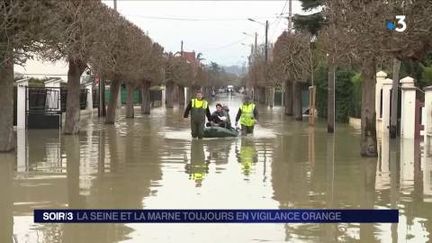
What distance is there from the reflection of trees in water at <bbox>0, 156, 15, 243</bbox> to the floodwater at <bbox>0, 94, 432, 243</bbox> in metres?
0.02

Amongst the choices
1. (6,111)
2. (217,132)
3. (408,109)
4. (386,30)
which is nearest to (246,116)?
(217,132)

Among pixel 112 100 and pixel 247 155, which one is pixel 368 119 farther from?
pixel 112 100

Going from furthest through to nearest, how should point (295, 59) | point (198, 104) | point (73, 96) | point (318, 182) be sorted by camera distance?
point (295, 59), point (73, 96), point (198, 104), point (318, 182)

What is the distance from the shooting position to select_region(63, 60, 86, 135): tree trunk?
896 inches

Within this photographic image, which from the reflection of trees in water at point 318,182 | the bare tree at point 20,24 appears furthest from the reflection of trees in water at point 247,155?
the bare tree at point 20,24

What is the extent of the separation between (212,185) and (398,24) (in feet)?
15.2

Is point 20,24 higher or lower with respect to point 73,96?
higher

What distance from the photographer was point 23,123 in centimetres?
2652

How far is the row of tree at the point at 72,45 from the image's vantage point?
9047mm

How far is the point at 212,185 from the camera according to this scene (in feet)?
37.6

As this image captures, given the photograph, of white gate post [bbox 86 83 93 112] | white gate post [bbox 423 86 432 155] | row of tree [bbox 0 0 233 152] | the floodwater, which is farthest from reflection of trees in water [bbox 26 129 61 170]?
white gate post [bbox 86 83 93 112]

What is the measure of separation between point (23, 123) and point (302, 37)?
51.9 ft

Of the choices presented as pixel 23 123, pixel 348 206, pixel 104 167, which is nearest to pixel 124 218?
pixel 348 206

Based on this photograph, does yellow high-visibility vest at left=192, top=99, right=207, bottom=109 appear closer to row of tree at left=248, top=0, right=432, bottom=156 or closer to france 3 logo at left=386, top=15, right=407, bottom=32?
row of tree at left=248, top=0, right=432, bottom=156
